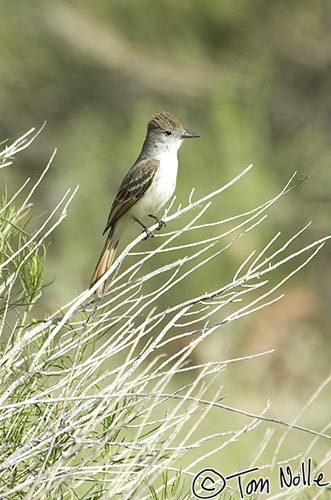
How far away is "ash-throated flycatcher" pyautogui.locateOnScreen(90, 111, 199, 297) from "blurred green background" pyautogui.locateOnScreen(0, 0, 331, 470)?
4.84 meters

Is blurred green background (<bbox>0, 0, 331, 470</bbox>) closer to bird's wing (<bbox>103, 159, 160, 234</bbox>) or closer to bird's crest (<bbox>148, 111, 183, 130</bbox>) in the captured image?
bird's crest (<bbox>148, 111, 183, 130</bbox>)

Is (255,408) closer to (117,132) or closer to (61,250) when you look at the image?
(61,250)

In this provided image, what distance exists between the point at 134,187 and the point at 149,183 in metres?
0.08

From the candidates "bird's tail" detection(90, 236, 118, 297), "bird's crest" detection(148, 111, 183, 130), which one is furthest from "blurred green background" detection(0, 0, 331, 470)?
"bird's tail" detection(90, 236, 118, 297)

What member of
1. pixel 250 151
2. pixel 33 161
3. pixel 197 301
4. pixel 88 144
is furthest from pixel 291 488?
pixel 33 161

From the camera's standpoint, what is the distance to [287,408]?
9.55 metres

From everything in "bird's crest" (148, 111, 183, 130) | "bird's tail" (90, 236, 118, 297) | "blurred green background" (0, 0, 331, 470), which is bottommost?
"bird's tail" (90, 236, 118, 297)

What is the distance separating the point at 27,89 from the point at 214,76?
2.01 meters

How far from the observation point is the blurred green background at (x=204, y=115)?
10273mm

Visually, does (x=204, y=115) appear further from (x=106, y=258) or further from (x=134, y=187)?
(x=106, y=258)

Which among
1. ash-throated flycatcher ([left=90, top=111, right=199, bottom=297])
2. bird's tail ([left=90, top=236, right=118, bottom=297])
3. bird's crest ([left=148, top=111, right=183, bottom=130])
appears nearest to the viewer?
bird's tail ([left=90, top=236, right=118, bottom=297])

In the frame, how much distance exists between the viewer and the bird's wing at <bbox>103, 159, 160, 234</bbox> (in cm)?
461

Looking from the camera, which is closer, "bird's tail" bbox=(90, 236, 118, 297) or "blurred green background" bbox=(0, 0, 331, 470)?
"bird's tail" bbox=(90, 236, 118, 297)

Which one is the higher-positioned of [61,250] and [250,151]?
[250,151]
